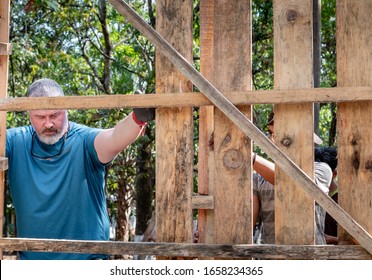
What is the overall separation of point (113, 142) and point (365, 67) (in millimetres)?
1443

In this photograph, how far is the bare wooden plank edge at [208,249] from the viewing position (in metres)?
2.92

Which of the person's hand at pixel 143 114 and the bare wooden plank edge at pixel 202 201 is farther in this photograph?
the person's hand at pixel 143 114

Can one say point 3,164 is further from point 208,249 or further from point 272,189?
point 272,189

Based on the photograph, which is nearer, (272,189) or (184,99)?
(184,99)

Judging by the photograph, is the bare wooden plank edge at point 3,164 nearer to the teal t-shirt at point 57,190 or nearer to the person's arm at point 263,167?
the teal t-shirt at point 57,190

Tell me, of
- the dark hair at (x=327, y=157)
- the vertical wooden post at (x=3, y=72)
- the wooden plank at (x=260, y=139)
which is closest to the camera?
the wooden plank at (x=260, y=139)

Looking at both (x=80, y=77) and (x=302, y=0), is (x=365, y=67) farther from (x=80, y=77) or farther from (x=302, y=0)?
(x=80, y=77)

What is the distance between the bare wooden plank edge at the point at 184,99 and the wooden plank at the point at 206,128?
33 centimetres

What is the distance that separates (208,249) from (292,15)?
3.86 ft

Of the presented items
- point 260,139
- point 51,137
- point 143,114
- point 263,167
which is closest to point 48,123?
point 51,137

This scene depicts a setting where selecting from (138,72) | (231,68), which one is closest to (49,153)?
(231,68)

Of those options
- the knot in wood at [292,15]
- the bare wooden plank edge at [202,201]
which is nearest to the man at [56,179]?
the bare wooden plank edge at [202,201]

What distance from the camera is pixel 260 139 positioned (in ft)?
9.69

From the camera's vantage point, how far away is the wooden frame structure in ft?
9.73
